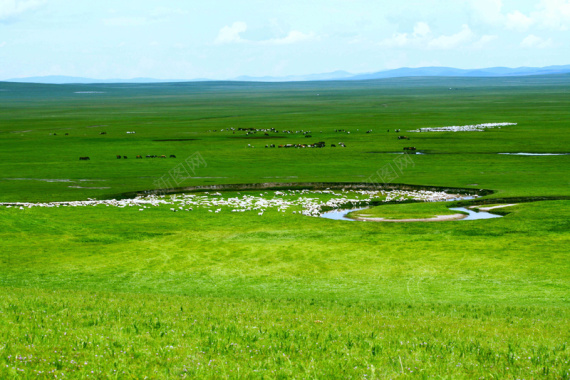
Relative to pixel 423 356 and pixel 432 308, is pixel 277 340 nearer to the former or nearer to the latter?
pixel 423 356

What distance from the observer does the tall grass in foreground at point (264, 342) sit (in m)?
12.8

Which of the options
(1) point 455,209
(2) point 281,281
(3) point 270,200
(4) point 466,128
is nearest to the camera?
(2) point 281,281

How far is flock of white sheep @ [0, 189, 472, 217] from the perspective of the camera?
5466 centimetres

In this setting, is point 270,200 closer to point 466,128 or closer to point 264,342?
point 264,342

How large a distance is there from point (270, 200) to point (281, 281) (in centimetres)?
2844

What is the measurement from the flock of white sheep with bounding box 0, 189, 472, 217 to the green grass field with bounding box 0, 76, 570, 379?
2.32 meters

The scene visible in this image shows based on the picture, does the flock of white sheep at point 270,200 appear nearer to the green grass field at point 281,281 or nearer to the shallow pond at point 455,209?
the shallow pond at point 455,209

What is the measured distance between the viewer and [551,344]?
632 inches

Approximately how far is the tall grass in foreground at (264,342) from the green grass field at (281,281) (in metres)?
0.06

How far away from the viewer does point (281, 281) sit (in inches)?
1205

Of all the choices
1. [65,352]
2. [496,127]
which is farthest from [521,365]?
[496,127]

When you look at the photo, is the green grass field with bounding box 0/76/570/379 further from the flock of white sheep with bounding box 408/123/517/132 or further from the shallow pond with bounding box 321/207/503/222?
the flock of white sheep with bounding box 408/123/517/132

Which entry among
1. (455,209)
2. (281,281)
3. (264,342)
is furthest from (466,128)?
(264,342)

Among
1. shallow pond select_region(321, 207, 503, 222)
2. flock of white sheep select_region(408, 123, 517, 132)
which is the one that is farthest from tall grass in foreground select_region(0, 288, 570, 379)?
flock of white sheep select_region(408, 123, 517, 132)
